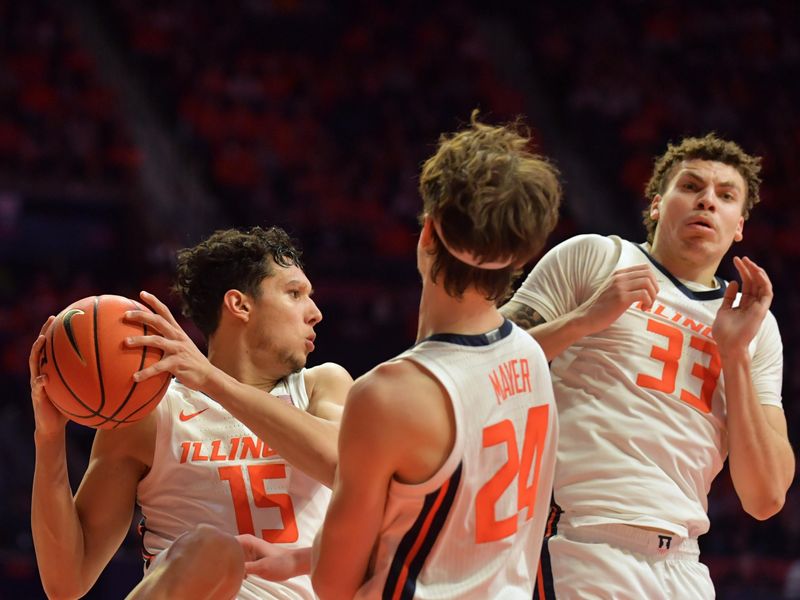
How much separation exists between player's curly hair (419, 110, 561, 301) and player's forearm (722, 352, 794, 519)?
143 centimetres

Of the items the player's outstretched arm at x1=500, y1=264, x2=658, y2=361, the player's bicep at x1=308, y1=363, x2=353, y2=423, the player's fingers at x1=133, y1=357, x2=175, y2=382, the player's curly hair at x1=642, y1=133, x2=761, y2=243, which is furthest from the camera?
Answer: the player's curly hair at x1=642, y1=133, x2=761, y2=243

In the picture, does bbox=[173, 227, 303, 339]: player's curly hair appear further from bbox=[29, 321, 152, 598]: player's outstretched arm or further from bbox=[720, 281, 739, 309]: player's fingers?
bbox=[720, 281, 739, 309]: player's fingers

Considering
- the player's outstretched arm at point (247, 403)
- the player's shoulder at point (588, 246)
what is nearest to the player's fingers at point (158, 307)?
the player's outstretched arm at point (247, 403)

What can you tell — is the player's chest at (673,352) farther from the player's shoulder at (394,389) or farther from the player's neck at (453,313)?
the player's shoulder at (394,389)

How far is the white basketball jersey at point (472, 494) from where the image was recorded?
263 cm

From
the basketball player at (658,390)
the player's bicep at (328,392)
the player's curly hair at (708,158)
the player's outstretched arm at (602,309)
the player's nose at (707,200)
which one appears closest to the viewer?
the player's outstretched arm at (602,309)

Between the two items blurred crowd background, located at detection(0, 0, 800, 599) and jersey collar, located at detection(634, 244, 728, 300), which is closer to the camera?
jersey collar, located at detection(634, 244, 728, 300)

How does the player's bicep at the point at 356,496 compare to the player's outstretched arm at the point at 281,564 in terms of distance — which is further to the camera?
the player's outstretched arm at the point at 281,564

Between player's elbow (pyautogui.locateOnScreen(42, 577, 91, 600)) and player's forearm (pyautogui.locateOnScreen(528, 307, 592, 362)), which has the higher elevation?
player's forearm (pyautogui.locateOnScreen(528, 307, 592, 362))

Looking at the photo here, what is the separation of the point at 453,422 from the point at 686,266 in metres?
1.80

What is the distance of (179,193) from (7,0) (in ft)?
12.9

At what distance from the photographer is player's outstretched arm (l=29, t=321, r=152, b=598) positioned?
3.65 meters

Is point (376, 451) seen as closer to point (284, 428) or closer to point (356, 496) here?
point (356, 496)

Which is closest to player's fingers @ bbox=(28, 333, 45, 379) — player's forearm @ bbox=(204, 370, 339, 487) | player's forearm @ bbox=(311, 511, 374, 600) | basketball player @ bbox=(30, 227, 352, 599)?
basketball player @ bbox=(30, 227, 352, 599)
